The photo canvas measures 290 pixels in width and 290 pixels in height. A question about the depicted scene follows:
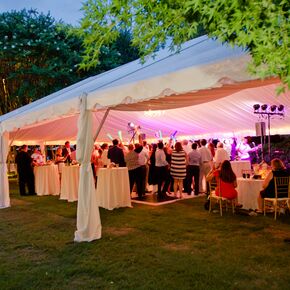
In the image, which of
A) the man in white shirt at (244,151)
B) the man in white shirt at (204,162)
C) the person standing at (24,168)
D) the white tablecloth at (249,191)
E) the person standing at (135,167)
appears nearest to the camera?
the white tablecloth at (249,191)

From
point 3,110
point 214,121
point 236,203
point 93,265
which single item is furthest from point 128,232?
point 3,110

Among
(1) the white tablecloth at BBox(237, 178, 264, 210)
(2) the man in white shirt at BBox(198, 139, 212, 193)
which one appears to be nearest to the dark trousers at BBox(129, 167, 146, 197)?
(2) the man in white shirt at BBox(198, 139, 212, 193)

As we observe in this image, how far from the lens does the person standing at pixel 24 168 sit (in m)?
12.0

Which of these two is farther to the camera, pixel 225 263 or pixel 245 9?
pixel 225 263

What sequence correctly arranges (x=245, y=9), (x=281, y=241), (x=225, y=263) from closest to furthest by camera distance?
(x=245, y=9) < (x=225, y=263) < (x=281, y=241)

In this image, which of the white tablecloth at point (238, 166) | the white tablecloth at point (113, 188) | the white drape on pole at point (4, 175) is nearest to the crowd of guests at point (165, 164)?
the white tablecloth at point (238, 166)

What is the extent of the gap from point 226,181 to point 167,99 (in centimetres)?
200

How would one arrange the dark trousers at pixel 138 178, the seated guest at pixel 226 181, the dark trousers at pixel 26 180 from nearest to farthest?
the seated guest at pixel 226 181 < the dark trousers at pixel 138 178 < the dark trousers at pixel 26 180

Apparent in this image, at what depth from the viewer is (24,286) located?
4016 mm

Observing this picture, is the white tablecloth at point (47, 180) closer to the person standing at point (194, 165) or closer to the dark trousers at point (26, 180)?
the dark trousers at point (26, 180)

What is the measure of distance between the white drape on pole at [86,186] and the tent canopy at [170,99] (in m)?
0.26

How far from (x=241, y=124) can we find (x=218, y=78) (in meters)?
8.27

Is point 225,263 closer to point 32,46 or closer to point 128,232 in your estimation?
point 128,232

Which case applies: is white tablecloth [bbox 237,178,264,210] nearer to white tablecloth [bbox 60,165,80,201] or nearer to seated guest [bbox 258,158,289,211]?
seated guest [bbox 258,158,289,211]
